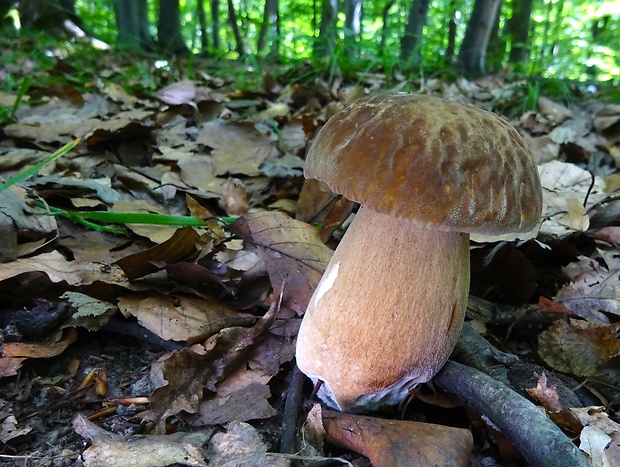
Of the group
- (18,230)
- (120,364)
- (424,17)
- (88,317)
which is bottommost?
(120,364)

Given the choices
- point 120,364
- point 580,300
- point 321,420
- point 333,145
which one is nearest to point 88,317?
point 120,364

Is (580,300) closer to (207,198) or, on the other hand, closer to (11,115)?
(207,198)

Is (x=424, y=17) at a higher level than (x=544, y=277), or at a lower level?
higher

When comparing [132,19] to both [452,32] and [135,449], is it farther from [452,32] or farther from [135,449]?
[135,449]

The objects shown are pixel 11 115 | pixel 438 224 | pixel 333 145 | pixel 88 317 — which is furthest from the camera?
pixel 11 115

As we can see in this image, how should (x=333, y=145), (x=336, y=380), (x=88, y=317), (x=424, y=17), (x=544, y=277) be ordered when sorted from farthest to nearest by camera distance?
(x=424, y=17)
(x=544, y=277)
(x=88, y=317)
(x=336, y=380)
(x=333, y=145)

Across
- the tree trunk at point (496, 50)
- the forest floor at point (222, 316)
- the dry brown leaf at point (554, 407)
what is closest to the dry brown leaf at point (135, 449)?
the forest floor at point (222, 316)

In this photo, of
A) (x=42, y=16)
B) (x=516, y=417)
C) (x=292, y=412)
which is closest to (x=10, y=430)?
(x=292, y=412)
